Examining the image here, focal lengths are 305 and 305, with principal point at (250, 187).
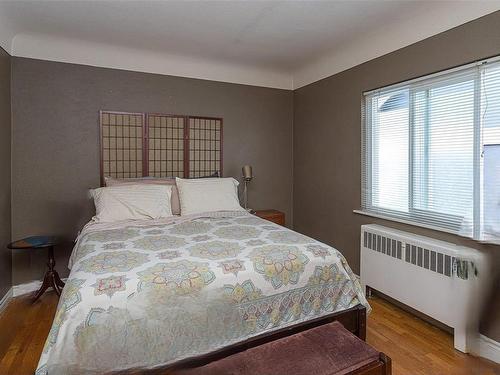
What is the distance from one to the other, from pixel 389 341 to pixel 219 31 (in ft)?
9.45

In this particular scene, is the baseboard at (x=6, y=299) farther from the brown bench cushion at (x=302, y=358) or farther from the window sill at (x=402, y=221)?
the window sill at (x=402, y=221)

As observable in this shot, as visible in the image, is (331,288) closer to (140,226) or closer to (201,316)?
(201,316)

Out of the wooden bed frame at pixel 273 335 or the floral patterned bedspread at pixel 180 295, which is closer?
the floral patterned bedspread at pixel 180 295

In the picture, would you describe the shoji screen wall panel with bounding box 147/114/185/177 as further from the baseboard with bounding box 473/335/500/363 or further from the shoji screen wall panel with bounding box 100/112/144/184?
the baseboard with bounding box 473/335/500/363

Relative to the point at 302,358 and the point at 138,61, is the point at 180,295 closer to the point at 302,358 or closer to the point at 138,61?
the point at 302,358

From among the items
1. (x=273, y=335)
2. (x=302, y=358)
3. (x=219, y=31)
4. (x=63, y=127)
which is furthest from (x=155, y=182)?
(x=302, y=358)

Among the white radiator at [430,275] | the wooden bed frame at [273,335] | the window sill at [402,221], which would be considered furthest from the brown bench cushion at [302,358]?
the window sill at [402,221]

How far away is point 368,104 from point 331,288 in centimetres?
196

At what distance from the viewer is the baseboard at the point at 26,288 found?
294cm

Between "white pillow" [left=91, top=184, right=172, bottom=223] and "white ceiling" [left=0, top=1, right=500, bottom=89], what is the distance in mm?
1408

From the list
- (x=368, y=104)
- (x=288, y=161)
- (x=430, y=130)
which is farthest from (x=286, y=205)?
(x=430, y=130)

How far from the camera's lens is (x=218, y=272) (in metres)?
1.60

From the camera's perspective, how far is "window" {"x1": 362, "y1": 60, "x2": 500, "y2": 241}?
2014mm

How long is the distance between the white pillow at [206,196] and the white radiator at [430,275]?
133 cm
